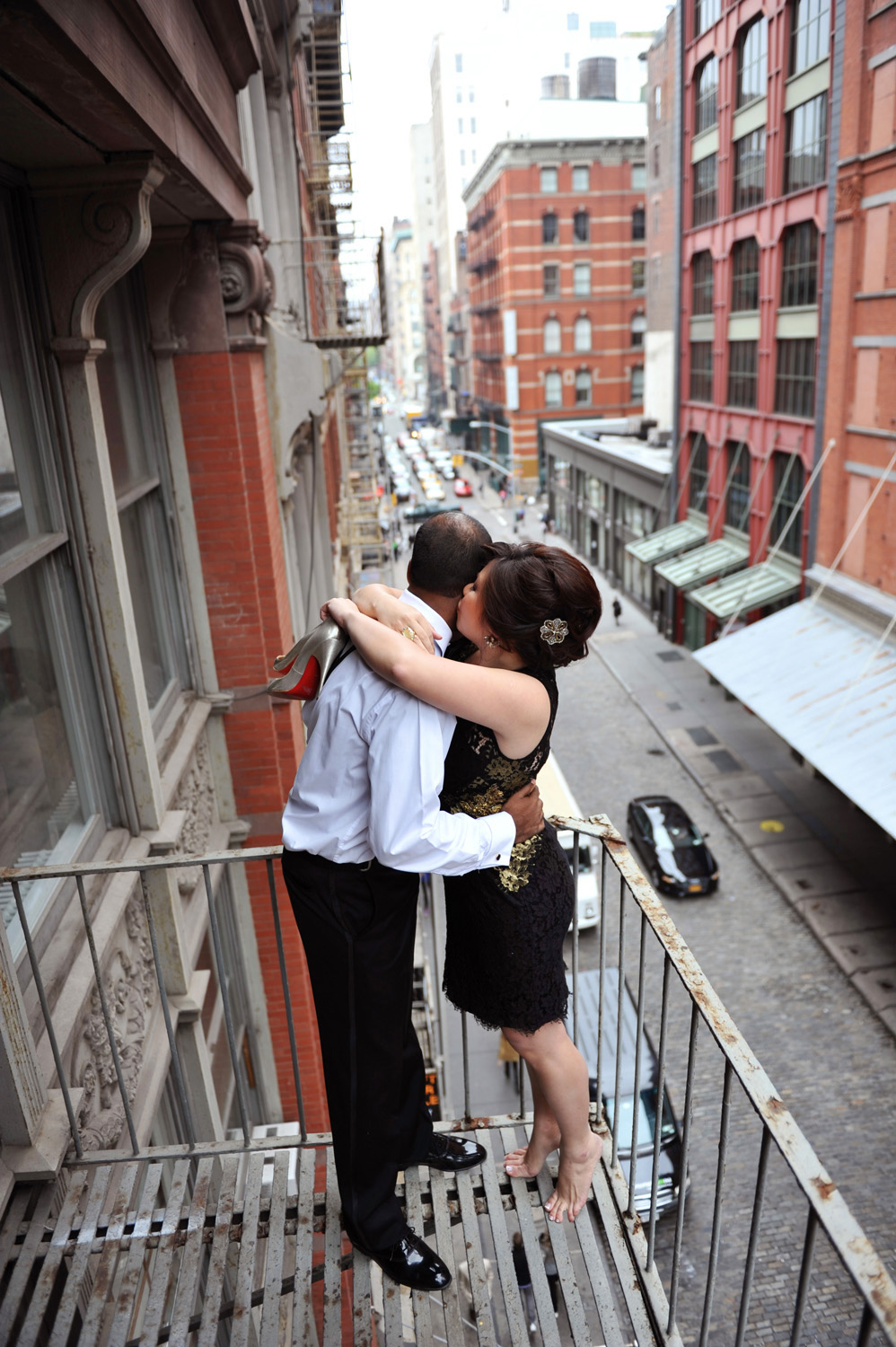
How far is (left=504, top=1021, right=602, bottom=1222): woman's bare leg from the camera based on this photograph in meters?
3.23

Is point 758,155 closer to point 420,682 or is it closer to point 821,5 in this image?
point 821,5

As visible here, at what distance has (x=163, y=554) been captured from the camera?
20.0 ft

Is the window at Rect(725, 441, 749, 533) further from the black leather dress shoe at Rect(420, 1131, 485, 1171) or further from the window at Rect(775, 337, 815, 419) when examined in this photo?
the black leather dress shoe at Rect(420, 1131, 485, 1171)

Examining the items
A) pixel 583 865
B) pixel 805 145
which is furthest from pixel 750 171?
pixel 583 865

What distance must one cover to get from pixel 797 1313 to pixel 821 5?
81.7ft

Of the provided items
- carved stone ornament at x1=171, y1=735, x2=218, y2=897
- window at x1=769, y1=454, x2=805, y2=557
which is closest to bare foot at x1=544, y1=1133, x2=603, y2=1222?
carved stone ornament at x1=171, y1=735, x2=218, y2=897

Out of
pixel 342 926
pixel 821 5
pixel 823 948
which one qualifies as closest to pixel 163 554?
pixel 342 926

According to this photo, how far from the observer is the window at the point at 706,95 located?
26.6 meters

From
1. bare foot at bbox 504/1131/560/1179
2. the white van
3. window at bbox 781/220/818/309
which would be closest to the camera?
bare foot at bbox 504/1131/560/1179

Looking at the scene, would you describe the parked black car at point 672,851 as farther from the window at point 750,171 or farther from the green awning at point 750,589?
the window at point 750,171

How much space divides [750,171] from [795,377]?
20.8 ft

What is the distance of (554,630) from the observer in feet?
9.21

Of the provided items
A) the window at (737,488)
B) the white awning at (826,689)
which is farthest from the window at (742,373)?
the white awning at (826,689)

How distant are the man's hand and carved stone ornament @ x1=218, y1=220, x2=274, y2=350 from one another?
4155 mm
